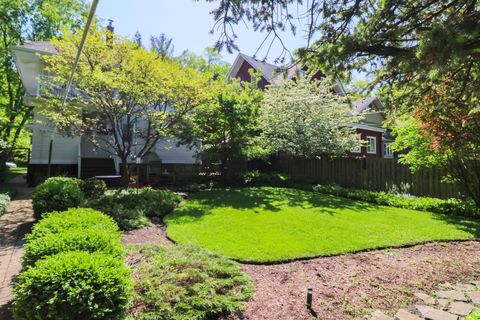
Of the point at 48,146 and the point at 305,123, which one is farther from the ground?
the point at 305,123

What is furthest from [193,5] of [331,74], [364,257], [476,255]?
[476,255]

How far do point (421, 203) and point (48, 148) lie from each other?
51.3 feet

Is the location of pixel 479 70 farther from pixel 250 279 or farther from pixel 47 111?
pixel 47 111

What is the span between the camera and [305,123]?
1437 centimetres

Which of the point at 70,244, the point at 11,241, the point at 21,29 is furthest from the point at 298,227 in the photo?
the point at 21,29

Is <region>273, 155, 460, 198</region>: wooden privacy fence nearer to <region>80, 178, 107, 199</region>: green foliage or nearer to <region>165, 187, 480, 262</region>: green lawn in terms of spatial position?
<region>165, 187, 480, 262</region>: green lawn

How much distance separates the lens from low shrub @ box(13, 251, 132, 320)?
2297 millimetres

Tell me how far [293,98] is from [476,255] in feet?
36.3

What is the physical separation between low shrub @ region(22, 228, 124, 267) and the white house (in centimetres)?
949

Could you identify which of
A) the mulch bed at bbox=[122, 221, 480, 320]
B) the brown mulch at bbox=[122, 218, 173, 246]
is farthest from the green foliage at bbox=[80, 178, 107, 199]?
the mulch bed at bbox=[122, 221, 480, 320]

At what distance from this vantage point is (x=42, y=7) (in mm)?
20859

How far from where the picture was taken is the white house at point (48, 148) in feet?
42.8

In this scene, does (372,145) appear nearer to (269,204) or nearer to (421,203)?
(421,203)

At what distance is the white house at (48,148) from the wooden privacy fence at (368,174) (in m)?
5.81
